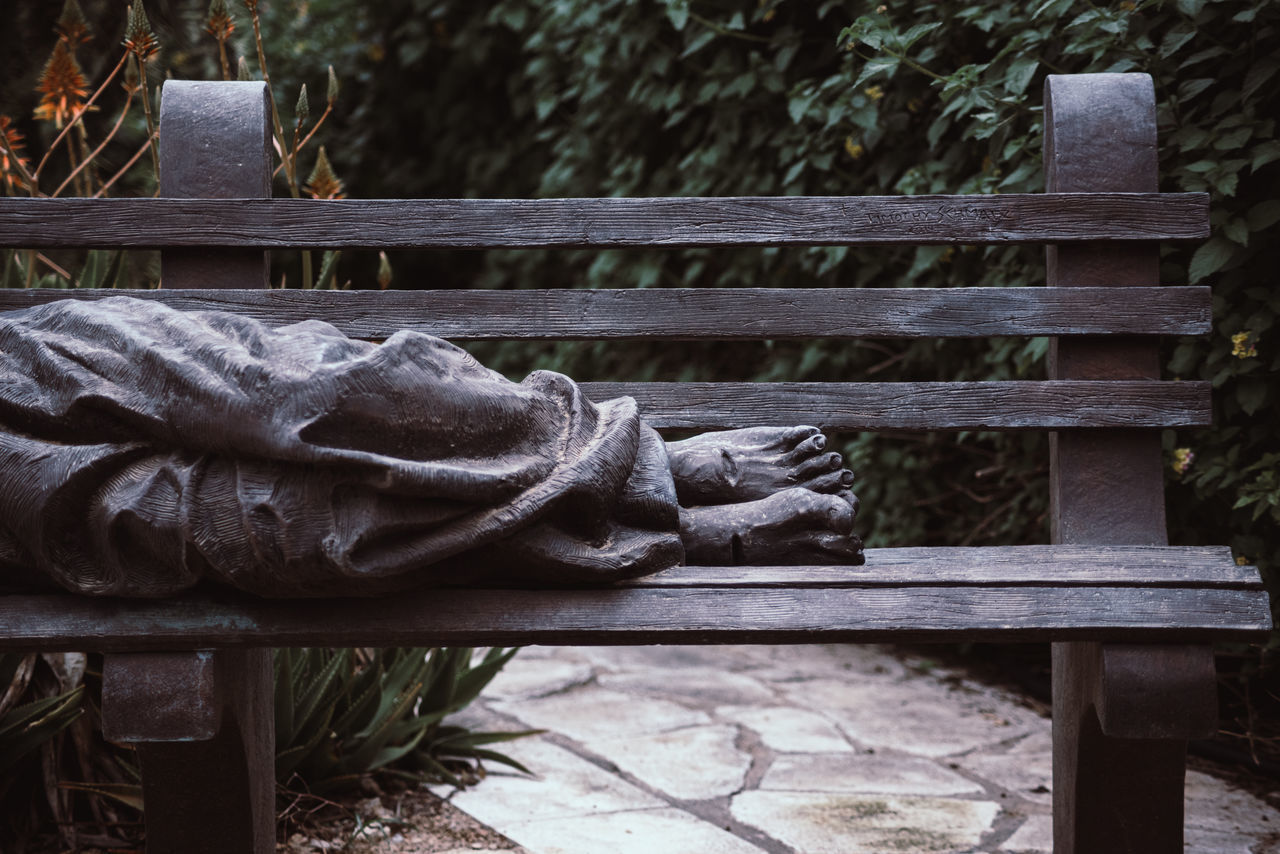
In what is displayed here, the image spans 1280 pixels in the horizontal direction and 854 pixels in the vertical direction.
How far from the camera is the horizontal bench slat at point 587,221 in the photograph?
1982 mm

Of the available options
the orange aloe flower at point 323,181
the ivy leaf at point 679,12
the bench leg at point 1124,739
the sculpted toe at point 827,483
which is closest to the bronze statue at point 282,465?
the sculpted toe at point 827,483

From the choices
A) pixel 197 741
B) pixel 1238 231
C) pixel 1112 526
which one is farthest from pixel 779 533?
pixel 1238 231

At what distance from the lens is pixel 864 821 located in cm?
237

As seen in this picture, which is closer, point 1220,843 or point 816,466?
point 816,466

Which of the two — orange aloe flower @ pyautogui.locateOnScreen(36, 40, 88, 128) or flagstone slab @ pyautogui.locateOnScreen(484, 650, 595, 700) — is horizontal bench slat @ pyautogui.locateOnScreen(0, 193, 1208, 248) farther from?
flagstone slab @ pyautogui.locateOnScreen(484, 650, 595, 700)

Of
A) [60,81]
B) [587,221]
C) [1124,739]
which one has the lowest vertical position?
[1124,739]

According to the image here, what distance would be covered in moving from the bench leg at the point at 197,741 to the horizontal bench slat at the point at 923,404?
77 cm

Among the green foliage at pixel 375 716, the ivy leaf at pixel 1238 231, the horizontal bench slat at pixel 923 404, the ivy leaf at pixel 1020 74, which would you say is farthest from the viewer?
the ivy leaf at pixel 1020 74

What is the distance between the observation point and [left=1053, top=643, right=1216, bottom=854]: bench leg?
4.84ft

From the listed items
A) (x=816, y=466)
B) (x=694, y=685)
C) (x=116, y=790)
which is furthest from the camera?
(x=694, y=685)

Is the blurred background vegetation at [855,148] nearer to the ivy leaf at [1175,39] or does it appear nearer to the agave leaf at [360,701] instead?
the ivy leaf at [1175,39]

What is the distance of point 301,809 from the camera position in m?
2.31

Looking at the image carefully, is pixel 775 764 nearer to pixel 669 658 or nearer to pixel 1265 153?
pixel 669 658

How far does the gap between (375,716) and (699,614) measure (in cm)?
125
